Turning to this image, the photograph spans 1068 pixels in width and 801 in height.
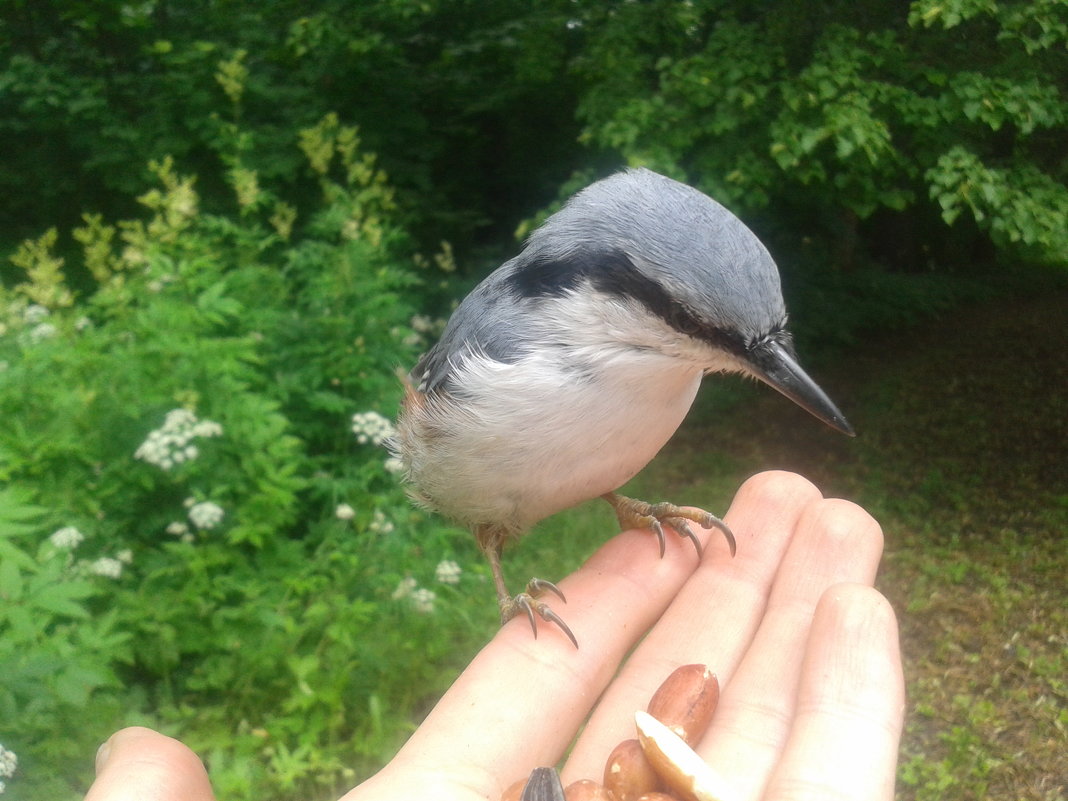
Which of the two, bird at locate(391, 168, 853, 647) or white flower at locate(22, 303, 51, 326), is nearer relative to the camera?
bird at locate(391, 168, 853, 647)

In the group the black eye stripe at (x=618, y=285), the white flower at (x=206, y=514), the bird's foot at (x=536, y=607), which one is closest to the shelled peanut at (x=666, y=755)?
the bird's foot at (x=536, y=607)

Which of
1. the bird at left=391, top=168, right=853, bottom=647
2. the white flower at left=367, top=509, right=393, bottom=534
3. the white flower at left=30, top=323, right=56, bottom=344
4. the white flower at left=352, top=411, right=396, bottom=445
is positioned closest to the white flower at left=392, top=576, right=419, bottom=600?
the white flower at left=367, top=509, right=393, bottom=534

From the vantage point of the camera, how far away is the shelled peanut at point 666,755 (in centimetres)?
134

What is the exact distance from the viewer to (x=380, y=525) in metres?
2.55

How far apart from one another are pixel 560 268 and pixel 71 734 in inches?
63.9

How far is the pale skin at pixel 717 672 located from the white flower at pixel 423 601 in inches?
24.3

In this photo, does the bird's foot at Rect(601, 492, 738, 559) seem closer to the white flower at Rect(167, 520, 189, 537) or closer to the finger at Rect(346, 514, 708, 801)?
the finger at Rect(346, 514, 708, 801)

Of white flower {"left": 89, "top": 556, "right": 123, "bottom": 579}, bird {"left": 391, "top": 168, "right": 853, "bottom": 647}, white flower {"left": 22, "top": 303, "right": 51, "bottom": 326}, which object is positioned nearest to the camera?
bird {"left": 391, "top": 168, "right": 853, "bottom": 647}

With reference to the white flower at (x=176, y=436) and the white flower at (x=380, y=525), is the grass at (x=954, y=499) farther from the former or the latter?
the white flower at (x=176, y=436)

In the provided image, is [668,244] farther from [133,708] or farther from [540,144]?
[540,144]

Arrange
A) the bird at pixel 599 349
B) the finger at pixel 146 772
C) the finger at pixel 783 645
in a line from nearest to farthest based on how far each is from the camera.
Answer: the finger at pixel 146 772, the bird at pixel 599 349, the finger at pixel 783 645

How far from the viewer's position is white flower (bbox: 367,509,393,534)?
2.55m

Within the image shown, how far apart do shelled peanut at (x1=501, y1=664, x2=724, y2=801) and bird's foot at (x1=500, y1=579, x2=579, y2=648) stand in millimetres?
250

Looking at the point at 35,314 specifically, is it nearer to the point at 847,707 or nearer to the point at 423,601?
the point at 423,601
